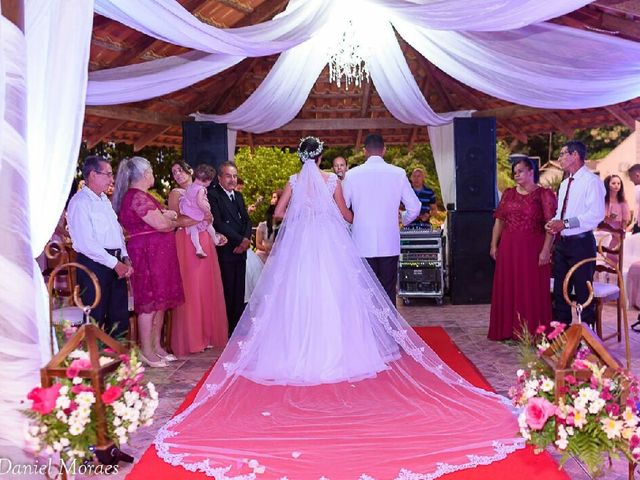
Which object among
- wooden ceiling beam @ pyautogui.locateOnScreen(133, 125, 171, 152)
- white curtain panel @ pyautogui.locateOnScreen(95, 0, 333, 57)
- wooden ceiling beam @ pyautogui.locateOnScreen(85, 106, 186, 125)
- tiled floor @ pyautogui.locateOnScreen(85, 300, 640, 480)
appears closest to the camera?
tiled floor @ pyautogui.locateOnScreen(85, 300, 640, 480)

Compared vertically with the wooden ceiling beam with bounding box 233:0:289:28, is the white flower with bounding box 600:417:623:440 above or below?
below

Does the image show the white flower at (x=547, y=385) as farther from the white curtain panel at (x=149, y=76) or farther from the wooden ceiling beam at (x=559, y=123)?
the wooden ceiling beam at (x=559, y=123)

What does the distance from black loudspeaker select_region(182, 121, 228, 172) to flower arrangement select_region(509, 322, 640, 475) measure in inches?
264

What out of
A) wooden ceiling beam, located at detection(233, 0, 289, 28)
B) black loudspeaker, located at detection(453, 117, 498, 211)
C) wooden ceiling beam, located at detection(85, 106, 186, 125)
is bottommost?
black loudspeaker, located at detection(453, 117, 498, 211)

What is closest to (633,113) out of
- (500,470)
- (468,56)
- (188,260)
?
(468,56)

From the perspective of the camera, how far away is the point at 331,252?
15.9 feet

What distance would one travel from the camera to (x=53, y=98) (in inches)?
127

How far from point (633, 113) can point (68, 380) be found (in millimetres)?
8079

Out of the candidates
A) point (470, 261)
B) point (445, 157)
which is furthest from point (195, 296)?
point (445, 157)

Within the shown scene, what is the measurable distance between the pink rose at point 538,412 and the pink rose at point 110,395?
5.08 feet

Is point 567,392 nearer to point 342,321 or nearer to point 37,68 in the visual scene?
point 342,321

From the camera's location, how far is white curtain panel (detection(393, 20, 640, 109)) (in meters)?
5.10

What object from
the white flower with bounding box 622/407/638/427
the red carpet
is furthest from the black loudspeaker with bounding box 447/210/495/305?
the white flower with bounding box 622/407/638/427

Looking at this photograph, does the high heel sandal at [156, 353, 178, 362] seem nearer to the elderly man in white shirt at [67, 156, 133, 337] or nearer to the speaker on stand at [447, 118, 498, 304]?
the elderly man in white shirt at [67, 156, 133, 337]
